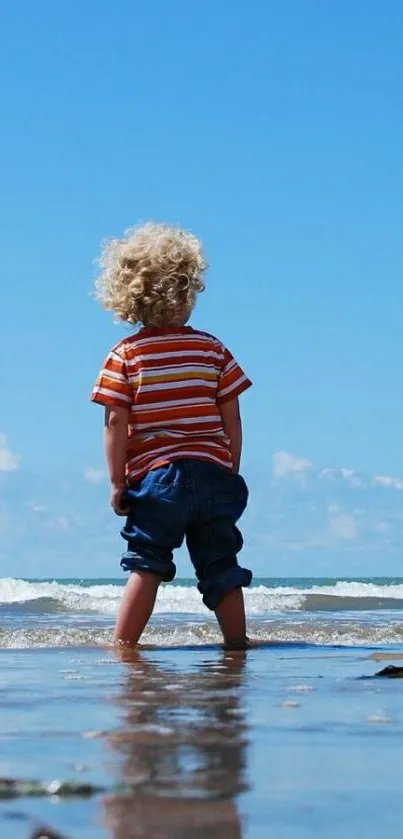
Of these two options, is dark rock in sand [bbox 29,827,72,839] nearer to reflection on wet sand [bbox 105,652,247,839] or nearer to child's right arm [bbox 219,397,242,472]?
reflection on wet sand [bbox 105,652,247,839]

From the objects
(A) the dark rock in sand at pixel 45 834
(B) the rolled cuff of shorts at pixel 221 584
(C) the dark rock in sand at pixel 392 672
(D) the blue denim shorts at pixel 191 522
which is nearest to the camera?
(A) the dark rock in sand at pixel 45 834

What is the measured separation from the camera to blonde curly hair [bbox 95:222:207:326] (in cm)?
540

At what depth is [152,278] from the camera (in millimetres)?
5406

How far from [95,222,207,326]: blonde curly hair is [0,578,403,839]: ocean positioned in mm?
1619

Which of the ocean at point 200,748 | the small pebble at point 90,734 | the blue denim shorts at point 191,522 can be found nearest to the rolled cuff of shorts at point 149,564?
the blue denim shorts at point 191,522

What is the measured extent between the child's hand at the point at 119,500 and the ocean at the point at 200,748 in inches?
29.8

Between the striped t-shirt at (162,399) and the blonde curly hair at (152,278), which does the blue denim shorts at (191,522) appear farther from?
the blonde curly hair at (152,278)

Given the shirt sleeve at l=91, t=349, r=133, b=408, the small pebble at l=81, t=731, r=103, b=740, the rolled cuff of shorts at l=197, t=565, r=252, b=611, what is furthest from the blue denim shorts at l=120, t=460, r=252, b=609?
the small pebble at l=81, t=731, r=103, b=740

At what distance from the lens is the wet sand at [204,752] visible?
174cm

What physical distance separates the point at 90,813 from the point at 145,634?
5.34m

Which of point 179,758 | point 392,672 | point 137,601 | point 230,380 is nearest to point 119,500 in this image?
point 137,601

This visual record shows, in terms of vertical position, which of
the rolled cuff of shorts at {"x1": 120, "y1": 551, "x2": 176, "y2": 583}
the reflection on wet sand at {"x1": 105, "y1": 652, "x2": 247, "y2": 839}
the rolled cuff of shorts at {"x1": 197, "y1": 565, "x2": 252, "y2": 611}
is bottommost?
the reflection on wet sand at {"x1": 105, "y1": 652, "x2": 247, "y2": 839}

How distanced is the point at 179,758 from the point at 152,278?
11.3 feet

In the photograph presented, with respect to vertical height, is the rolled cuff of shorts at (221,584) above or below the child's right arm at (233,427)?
below
